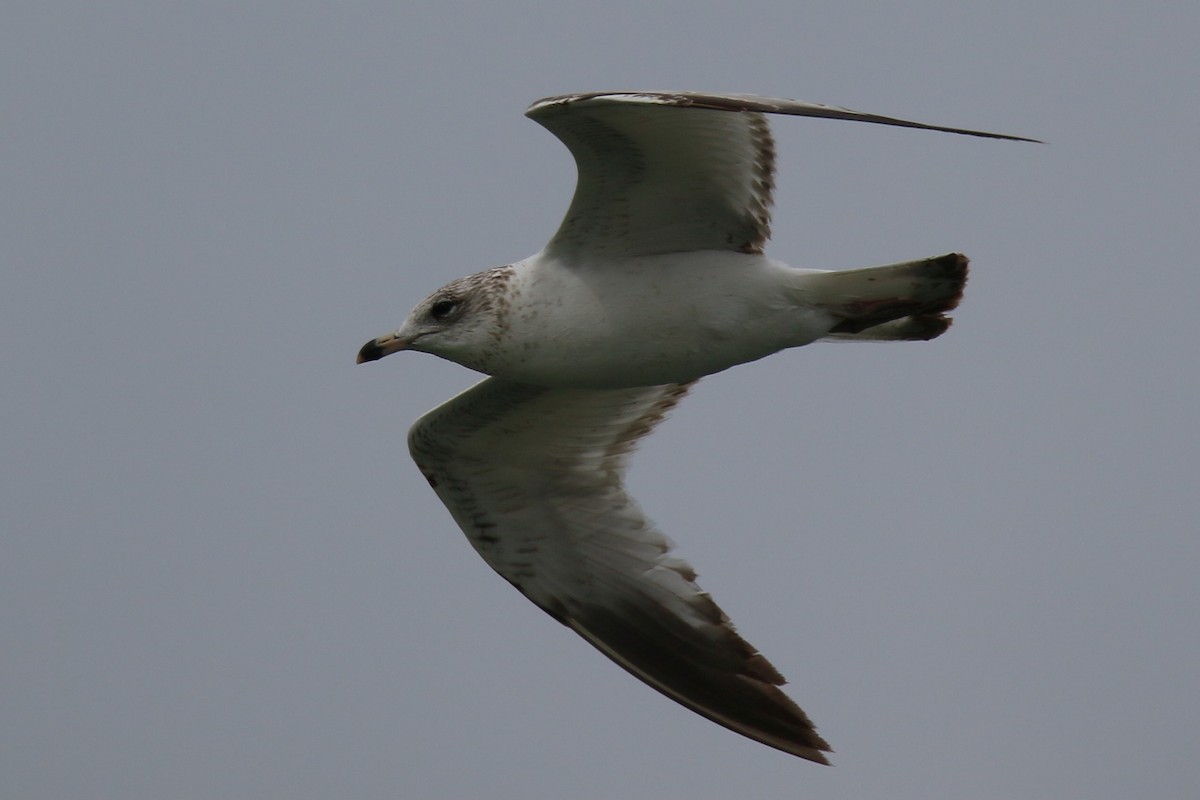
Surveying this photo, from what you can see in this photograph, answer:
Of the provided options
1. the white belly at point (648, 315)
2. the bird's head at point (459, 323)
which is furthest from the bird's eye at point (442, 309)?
the white belly at point (648, 315)

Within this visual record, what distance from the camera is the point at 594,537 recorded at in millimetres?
10883

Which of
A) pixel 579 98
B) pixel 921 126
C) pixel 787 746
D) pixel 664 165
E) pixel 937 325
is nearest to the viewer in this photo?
pixel 921 126

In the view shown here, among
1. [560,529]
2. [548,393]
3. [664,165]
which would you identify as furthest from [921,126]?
[560,529]

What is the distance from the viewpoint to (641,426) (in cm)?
1097

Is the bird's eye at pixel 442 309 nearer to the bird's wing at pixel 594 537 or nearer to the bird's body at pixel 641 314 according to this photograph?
the bird's body at pixel 641 314

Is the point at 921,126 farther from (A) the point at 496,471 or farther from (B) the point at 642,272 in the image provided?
(A) the point at 496,471

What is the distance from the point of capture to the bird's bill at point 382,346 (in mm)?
9203

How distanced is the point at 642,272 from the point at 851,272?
109 centimetres

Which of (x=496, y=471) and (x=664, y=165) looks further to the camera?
(x=496, y=471)

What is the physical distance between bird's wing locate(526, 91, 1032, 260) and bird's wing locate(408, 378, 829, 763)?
5.28 feet

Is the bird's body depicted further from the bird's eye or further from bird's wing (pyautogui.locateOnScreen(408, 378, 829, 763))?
bird's wing (pyautogui.locateOnScreen(408, 378, 829, 763))

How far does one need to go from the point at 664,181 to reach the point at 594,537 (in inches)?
114

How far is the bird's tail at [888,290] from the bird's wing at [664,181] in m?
0.48

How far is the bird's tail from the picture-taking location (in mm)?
8891
